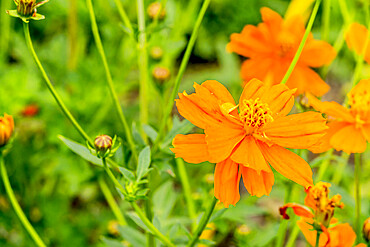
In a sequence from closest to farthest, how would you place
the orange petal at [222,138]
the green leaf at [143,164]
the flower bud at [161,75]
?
the orange petal at [222,138] < the green leaf at [143,164] < the flower bud at [161,75]

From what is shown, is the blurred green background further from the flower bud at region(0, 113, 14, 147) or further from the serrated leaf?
the flower bud at region(0, 113, 14, 147)

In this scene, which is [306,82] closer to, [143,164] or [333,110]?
[333,110]

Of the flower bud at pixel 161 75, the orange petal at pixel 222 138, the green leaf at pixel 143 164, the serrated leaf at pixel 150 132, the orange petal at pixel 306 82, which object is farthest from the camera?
the flower bud at pixel 161 75

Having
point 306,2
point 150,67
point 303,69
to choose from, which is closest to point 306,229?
point 303,69

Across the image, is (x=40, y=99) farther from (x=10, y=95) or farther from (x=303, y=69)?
(x=303, y=69)

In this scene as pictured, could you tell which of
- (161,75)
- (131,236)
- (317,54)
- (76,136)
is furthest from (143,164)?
(76,136)

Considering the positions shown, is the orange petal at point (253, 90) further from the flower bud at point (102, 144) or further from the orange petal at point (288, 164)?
the flower bud at point (102, 144)

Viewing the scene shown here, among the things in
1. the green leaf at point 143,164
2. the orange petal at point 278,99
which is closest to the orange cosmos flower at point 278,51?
the orange petal at point 278,99

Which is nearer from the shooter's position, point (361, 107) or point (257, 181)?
point (257, 181)
